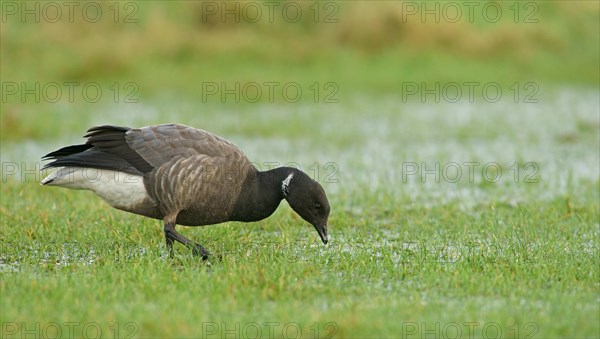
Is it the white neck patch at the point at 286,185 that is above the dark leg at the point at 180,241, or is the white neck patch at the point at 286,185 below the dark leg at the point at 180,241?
above

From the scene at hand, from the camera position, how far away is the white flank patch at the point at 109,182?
27.1 ft

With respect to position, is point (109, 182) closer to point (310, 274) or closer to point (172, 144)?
point (172, 144)

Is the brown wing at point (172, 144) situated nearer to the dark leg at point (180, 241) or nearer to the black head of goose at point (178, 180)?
the black head of goose at point (178, 180)

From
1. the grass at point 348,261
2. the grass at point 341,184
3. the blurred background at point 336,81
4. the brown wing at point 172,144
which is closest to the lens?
the grass at point 348,261

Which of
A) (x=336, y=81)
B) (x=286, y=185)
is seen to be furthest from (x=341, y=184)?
(x=336, y=81)

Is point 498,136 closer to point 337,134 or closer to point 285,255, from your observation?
point 337,134

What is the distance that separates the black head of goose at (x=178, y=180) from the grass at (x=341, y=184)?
17.2 inches

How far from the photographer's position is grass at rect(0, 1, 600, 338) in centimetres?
655

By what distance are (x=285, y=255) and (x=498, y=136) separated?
33.7ft

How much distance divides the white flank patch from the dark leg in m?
0.35

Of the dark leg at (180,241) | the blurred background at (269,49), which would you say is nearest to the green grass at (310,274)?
the dark leg at (180,241)

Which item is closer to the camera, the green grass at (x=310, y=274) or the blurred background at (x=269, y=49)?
the green grass at (x=310, y=274)

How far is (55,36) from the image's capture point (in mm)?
23531

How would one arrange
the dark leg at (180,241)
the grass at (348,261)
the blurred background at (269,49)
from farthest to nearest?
the blurred background at (269,49) → the dark leg at (180,241) → the grass at (348,261)
